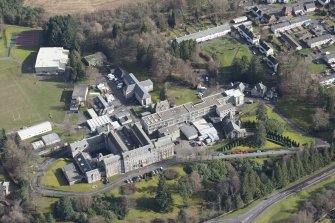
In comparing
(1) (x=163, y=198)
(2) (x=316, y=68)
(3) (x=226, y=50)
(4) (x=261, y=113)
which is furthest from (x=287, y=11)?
(1) (x=163, y=198)

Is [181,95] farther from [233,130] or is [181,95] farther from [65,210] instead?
[65,210]

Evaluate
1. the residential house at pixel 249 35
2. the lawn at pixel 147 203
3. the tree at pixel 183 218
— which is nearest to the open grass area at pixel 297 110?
the residential house at pixel 249 35

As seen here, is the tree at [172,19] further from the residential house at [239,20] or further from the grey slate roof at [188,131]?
the grey slate roof at [188,131]

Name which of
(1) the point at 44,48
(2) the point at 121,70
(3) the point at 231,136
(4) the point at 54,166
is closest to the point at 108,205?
(4) the point at 54,166

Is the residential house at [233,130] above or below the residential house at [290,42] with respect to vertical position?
below

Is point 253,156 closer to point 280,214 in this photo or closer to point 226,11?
point 280,214

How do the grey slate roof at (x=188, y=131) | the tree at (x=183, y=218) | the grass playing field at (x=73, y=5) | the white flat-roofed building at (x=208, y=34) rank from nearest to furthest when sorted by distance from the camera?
the tree at (x=183, y=218)
the grey slate roof at (x=188, y=131)
the white flat-roofed building at (x=208, y=34)
the grass playing field at (x=73, y=5)

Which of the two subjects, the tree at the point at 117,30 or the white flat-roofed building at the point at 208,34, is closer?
the tree at the point at 117,30
